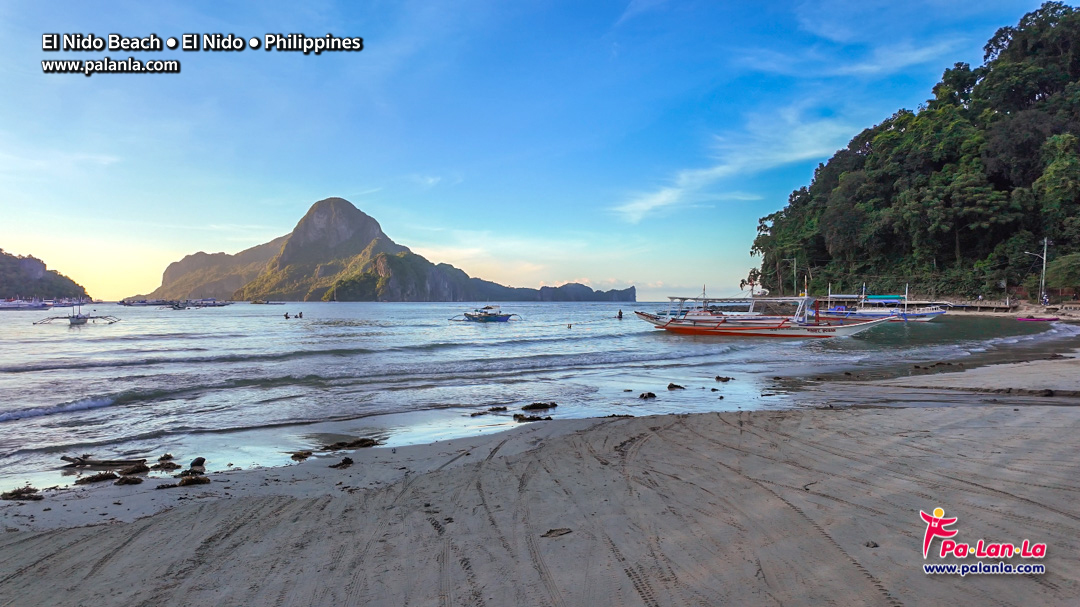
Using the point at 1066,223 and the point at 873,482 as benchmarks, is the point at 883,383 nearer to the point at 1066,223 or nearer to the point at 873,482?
the point at 873,482

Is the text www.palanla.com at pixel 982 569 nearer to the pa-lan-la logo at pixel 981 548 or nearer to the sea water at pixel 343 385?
the pa-lan-la logo at pixel 981 548

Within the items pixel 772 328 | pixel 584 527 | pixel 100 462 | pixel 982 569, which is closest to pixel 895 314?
pixel 772 328

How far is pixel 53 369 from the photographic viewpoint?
1720 centimetres

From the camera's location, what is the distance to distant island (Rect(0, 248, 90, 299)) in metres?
103

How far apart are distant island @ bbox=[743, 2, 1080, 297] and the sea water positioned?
30292 mm

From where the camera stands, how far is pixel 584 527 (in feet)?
12.4

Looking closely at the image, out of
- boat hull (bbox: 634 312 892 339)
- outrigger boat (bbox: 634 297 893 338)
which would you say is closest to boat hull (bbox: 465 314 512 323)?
outrigger boat (bbox: 634 297 893 338)

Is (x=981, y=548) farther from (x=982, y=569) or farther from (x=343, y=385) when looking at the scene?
(x=343, y=385)

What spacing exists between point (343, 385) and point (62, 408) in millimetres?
6014

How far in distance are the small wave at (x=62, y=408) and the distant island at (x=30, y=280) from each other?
123 meters

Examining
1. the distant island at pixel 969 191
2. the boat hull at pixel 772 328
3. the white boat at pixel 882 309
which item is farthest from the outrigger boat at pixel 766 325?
the distant island at pixel 969 191

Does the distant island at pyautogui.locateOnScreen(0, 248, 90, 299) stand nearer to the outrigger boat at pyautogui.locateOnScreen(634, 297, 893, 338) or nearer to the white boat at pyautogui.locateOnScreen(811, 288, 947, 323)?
the outrigger boat at pyautogui.locateOnScreen(634, 297, 893, 338)

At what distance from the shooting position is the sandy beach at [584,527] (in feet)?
9.46

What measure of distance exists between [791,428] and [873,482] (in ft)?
9.14
